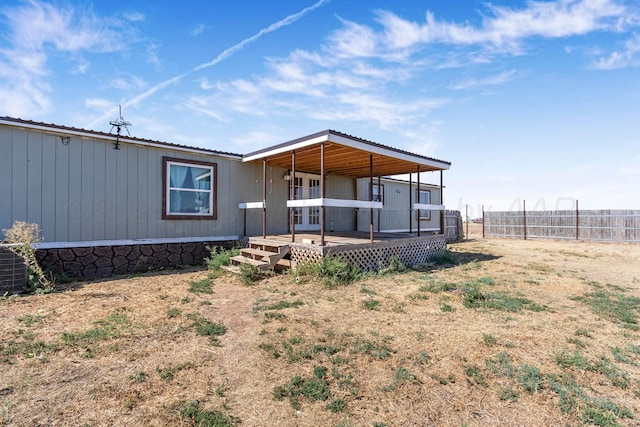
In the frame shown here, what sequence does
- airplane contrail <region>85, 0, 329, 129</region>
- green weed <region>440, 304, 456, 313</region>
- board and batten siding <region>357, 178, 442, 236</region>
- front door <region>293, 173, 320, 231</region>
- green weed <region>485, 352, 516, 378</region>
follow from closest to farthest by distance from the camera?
1. green weed <region>485, 352, 516, 378</region>
2. green weed <region>440, 304, 456, 313</region>
3. airplane contrail <region>85, 0, 329, 129</region>
4. front door <region>293, 173, 320, 231</region>
5. board and batten siding <region>357, 178, 442, 236</region>

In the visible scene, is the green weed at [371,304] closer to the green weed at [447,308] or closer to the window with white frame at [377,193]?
the green weed at [447,308]

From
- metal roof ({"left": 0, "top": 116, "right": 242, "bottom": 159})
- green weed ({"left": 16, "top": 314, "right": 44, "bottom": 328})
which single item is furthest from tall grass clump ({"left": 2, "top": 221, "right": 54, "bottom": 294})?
metal roof ({"left": 0, "top": 116, "right": 242, "bottom": 159})

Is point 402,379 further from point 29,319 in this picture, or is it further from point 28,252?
point 28,252

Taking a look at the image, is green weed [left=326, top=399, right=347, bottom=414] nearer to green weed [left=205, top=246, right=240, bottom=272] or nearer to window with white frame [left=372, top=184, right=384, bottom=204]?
green weed [left=205, top=246, right=240, bottom=272]

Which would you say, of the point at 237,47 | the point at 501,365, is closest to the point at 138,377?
the point at 501,365

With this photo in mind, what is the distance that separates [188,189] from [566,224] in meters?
19.6

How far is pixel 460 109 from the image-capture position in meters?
10.7

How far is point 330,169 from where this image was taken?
11.1m

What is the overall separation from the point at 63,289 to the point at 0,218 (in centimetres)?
194

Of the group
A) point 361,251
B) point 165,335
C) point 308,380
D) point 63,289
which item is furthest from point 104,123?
point 308,380

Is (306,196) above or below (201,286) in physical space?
above

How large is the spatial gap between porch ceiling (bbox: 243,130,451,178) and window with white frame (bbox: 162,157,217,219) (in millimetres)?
1277

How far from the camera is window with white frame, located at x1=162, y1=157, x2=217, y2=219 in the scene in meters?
8.05

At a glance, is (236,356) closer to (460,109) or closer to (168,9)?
(168,9)
